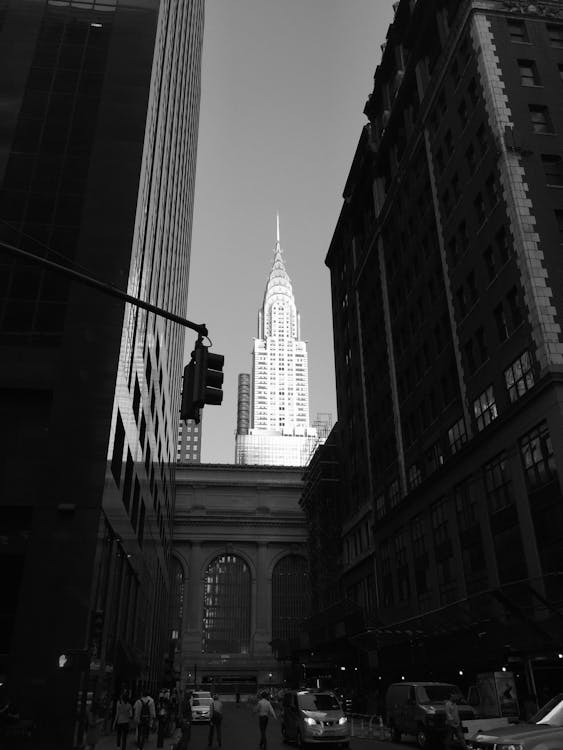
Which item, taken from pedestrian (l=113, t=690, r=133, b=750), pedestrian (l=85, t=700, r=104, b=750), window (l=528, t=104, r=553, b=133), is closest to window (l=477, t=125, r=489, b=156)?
window (l=528, t=104, r=553, b=133)

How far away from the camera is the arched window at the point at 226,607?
9194 cm

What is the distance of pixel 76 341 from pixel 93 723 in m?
14.8

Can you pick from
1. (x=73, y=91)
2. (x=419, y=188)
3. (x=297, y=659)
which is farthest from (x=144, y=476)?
(x=297, y=659)

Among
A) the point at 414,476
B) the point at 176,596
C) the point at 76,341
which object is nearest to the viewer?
the point at 76,341

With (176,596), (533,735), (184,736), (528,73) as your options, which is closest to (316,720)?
(184,736)

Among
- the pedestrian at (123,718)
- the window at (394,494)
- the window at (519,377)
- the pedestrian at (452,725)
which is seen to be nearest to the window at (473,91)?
the window at (519,377)

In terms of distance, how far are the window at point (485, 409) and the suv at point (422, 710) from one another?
16.9m

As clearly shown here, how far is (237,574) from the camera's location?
315ft

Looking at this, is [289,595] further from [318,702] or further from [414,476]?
[318,702]

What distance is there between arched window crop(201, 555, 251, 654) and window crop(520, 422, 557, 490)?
232 feet

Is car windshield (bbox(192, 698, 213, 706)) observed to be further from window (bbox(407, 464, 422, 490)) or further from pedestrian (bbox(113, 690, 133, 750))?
pedestrian (bbox(113, 690, 133, 750))

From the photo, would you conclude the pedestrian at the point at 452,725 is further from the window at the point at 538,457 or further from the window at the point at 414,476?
the window at the point at 414,476

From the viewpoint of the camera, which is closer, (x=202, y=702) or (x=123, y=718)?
(x=123, y=718)

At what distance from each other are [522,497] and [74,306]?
23.7 metres
